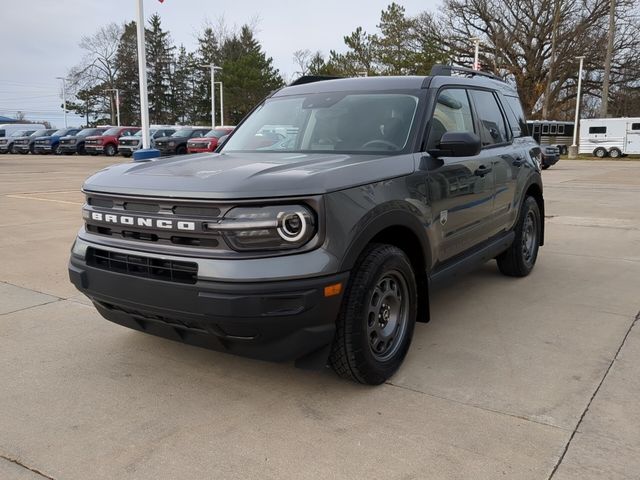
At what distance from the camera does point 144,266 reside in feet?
9.82

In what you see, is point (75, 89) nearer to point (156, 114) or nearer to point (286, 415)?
point (156, 114)

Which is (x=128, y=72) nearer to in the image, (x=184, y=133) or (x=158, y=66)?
(x=158, y=66)

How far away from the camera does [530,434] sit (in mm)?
2844

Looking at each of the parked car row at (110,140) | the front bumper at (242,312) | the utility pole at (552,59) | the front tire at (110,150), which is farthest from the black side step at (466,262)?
the utility pole at (552,59)

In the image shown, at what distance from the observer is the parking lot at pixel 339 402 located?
2.61 m

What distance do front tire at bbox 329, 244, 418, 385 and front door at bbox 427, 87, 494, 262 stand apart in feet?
1.81

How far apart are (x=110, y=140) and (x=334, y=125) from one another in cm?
3101

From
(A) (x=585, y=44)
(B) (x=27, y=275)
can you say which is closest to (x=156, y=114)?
(A) (x=585, y=44)

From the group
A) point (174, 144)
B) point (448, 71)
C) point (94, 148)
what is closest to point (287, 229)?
point (448, 71)

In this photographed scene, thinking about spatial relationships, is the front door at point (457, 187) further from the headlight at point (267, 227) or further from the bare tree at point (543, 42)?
the bare tree at point (543, 42)

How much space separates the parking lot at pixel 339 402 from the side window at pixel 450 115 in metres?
1.47

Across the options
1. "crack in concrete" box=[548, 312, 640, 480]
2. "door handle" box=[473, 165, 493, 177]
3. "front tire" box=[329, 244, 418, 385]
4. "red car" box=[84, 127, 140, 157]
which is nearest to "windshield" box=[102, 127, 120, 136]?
"red car" box=[84, 127, 140, 157]

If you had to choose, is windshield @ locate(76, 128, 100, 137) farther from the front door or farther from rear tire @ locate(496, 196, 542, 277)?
the front door

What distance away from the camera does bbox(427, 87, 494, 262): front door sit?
12.6 ft
